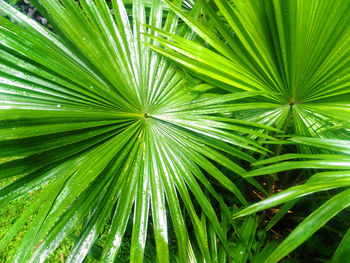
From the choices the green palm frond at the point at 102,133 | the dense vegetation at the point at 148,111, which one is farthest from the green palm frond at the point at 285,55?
the green palm frond at the point at 102,133

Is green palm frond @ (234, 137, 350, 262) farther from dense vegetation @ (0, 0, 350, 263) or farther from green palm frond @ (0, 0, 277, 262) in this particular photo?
green palm frond @ (0, 0, 277, 262)

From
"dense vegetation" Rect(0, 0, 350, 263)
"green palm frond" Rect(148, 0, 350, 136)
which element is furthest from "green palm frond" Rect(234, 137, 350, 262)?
"green palm frond" Rect(148, 0, 350, 136)

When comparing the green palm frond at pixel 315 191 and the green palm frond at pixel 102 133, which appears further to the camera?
the green palm frond at pixel 102 133

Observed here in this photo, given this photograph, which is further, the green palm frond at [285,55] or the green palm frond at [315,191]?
the green palm frond at [285,55]

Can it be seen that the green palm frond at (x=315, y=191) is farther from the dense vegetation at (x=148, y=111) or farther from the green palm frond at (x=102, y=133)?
the green palm frond at (x=102, y=133)

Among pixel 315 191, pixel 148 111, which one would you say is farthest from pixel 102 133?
pixel 315 191

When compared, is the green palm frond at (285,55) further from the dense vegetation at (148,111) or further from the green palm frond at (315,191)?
the green palm frond at (315,191)

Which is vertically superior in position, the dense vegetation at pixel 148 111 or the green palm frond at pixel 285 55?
the green palm frond at pixel 285 55

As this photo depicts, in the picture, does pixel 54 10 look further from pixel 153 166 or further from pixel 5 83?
pixel 153 166
